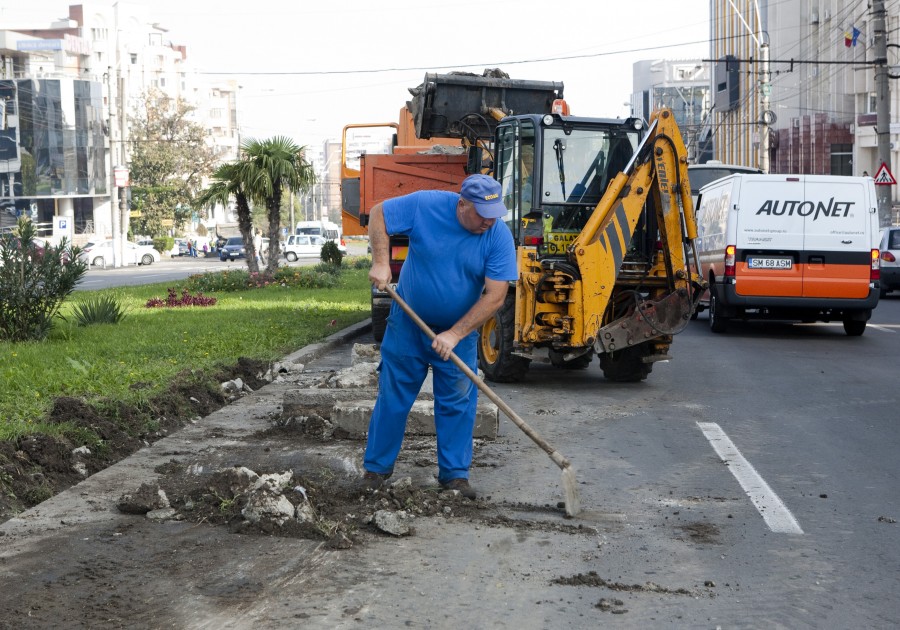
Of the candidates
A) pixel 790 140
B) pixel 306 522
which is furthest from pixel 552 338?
pixel 790 140

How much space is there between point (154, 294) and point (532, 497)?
1857 cm

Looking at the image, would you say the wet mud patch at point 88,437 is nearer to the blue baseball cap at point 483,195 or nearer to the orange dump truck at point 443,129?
the blue baseball cap at point 483,195

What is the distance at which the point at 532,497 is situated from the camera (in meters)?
6.36

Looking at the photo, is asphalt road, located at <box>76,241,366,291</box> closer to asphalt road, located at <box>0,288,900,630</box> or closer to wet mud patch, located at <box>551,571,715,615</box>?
asphalt road, located at <box>0,288,900,630</box>

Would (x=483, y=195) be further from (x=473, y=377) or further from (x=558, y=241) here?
(x=558, y=241)

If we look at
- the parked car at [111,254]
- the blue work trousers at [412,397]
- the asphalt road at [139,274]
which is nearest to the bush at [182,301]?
the asphalt road at [139,274]

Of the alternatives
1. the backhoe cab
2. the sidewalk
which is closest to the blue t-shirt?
the sidewalk

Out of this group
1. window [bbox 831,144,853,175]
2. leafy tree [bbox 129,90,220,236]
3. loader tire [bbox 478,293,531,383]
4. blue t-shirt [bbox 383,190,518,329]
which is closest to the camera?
blue t-shirt [bbox 383,190,518,329]

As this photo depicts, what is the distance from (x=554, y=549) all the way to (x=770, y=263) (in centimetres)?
1205

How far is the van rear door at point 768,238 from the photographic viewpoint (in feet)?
53.8

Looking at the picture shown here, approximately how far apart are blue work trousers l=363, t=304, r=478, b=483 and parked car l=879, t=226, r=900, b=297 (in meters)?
21.3

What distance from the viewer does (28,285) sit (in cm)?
1316

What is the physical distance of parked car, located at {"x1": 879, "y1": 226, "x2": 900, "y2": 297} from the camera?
25.3 m

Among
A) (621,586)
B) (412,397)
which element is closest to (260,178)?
(412,397)
